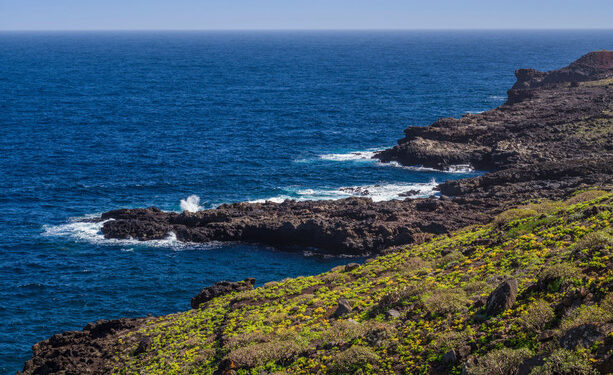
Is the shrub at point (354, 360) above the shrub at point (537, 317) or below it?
below

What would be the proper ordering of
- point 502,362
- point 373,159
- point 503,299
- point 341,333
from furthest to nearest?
point 373,159 → point 341,333 → point 503,299 → point 502,362

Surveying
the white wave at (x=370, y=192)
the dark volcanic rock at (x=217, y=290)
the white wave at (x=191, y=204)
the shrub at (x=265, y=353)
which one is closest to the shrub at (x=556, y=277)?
the shrub at (x=265, y=353)

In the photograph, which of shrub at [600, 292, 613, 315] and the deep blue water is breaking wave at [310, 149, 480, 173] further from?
shrub at [600, 292, 613, 315]

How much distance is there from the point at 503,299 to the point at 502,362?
14.6 ft

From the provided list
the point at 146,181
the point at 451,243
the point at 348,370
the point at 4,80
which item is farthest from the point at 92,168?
the point at 4,80

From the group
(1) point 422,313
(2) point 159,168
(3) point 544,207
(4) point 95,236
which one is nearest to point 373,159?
(2) point 159,168

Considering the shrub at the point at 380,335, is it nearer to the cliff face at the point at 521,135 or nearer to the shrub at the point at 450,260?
the shrub at the point at 450,260

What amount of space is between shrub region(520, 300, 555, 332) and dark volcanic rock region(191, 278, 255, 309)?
78.3 feet

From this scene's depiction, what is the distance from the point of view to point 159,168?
83188 millimetres

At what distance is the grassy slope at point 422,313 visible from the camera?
21.2 meters

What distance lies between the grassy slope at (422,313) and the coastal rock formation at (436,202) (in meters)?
13.4

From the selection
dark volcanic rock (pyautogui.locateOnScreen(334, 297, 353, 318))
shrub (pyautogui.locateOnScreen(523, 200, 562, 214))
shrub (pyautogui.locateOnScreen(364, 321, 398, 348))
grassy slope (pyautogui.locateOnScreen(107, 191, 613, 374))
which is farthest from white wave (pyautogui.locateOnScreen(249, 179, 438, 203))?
shrub (pyautogui.locateOnScreen(364, 321, 398, 348))

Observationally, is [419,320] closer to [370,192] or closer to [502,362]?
[502,362]

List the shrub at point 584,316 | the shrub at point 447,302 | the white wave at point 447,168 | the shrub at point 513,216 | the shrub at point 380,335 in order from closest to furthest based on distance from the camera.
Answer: the shrub at point 584,316 < the shrub at point 380,335 < the shrub at point 447,302 < the shrub at point 513,216 < the white wave at point 447,168
